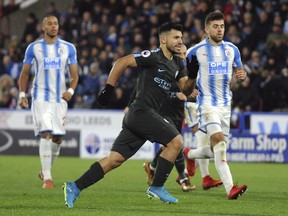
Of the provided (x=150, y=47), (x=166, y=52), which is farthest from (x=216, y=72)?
(x=150, y=47)

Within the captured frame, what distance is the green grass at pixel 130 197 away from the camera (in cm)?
898

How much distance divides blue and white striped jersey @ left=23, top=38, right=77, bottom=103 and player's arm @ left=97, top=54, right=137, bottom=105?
11.9 ft

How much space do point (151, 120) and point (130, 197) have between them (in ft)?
5.32

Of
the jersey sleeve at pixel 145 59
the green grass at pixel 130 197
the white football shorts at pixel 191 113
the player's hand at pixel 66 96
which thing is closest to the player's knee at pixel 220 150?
the green grass at pixel 130 197

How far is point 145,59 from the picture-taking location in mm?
9469

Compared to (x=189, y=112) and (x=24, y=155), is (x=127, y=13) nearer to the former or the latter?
(x=24, y=155)

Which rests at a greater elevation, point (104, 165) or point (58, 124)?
point (104, 165)

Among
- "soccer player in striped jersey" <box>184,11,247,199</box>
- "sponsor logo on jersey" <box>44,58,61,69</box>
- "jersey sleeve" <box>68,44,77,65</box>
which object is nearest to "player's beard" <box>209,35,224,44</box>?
"soccer player in striped jersey" <box>184,11,247,199</box>

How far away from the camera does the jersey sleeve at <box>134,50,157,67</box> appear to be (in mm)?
9406

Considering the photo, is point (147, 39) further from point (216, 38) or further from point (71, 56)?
point (216, 38)

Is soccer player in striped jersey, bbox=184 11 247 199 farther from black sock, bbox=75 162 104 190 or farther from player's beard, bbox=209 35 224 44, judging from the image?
black sock, bbox=75 162 104 190

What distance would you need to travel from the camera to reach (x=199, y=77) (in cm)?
1145

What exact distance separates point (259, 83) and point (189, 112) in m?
7.59

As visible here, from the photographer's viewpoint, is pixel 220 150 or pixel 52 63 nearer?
pixel 220 150
